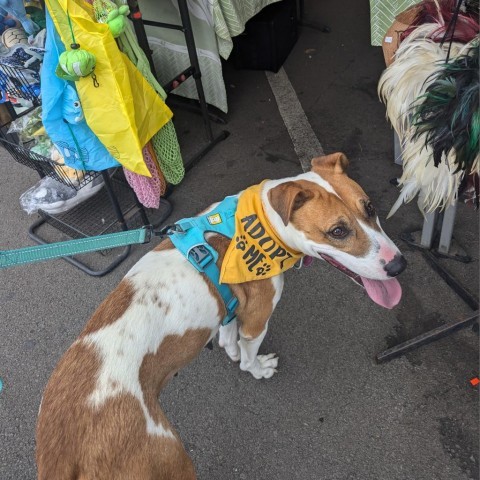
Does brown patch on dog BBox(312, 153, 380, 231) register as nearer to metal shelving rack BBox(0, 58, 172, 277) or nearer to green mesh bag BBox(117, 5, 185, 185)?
green mesh bag BBox(117, 5, 185, 185)

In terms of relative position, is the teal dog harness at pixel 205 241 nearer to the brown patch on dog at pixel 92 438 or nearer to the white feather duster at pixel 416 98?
the brown patch on dog at pixel 92 438

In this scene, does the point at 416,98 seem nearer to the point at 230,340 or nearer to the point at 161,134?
the point at 230,340

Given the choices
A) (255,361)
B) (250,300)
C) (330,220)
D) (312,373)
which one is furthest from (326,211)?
(312,373)

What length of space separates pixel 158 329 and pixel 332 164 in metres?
1.04

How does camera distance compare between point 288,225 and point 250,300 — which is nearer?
point 288,225

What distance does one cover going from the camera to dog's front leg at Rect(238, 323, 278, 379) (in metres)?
2.33

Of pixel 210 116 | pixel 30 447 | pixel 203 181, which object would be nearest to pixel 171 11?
pixel 210 116

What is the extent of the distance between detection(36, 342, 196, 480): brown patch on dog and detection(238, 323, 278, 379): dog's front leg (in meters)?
0.75

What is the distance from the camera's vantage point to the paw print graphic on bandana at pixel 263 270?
198 centimetres

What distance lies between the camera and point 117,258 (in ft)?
11.1

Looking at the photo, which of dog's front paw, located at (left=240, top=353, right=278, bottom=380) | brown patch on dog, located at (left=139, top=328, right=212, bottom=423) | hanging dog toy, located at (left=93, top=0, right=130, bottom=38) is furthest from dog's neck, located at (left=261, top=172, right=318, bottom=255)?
hanging dog toy, located at (left=93, top=0, right=130, bottom=38)

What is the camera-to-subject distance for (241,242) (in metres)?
1.98

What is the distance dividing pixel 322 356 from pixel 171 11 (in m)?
3.27

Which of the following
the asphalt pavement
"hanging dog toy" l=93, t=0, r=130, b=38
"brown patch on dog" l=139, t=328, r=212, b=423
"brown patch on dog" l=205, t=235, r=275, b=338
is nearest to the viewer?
"brown patch on dog" l=139, t=328, r=212, b=423
